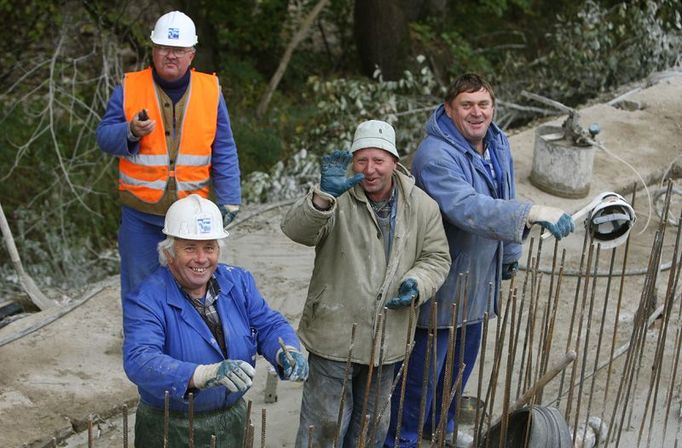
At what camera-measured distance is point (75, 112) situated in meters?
9.27

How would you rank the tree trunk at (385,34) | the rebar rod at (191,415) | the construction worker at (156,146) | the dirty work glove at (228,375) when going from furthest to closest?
the tree trunk at (385,34) < the construction worker at (156,146) < the dirty work glove at (228,375) < the rebar rod at (191,415)

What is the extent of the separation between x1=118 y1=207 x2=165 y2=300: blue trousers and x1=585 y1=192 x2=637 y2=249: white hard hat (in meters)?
1.76

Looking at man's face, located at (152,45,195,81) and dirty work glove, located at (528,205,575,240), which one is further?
man's face, located at (152,45,195,81)

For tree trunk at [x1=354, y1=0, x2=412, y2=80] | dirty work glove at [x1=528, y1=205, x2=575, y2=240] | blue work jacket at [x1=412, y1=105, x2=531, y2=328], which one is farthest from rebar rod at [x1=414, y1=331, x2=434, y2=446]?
tree trunk at [x1=354, y1=0, x2=412, y2=80]

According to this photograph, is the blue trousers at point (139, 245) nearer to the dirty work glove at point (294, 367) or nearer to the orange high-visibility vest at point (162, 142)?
the orange high-visibility vest at point (162, 142)

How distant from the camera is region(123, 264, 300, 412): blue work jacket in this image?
3.39 metres

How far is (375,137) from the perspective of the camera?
3.93m

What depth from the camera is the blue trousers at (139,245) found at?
4758 millimetres

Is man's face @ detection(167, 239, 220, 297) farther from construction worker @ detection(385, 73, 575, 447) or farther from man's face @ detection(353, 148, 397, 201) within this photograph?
construction worker @ detection(385, 73, 575, 447)

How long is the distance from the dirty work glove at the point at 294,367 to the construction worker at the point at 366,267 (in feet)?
1.40

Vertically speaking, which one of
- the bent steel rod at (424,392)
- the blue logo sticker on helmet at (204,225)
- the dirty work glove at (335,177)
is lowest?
the bent steel rod at (424,392)

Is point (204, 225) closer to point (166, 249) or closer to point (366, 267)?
point (166, 249)

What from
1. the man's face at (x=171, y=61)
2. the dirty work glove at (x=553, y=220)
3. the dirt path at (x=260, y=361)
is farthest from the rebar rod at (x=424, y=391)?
the man's face at (x=171, y=61)

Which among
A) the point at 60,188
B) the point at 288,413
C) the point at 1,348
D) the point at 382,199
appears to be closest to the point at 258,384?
the point at 288,413
